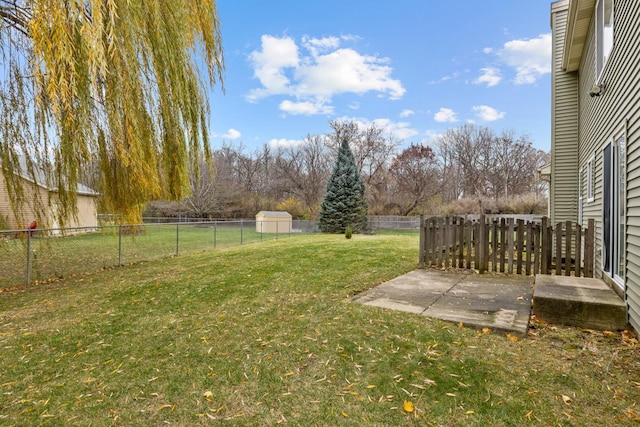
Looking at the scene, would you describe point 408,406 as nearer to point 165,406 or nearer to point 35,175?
point 165,406

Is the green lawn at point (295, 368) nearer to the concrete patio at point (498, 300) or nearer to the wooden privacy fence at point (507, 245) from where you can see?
the concrete patio at point (498, 300)

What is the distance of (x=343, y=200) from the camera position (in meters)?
24.1

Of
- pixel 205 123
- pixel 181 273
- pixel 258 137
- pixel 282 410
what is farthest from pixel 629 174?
pixel 258 137

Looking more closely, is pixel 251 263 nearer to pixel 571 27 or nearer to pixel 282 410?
pixel 282 410

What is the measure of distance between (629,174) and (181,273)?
23.6ft

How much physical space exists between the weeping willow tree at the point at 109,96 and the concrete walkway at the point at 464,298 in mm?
3700

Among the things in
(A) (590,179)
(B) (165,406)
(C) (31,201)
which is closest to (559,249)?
(A) (590,179)

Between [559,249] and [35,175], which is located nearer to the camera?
[35,175]

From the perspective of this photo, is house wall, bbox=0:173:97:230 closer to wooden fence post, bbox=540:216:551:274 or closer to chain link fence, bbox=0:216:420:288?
chain link fence, bbox=0:216:420:288

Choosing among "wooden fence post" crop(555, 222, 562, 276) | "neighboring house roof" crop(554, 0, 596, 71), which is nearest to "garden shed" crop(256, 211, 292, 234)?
"neighboring house roof" crop(554, 0, 596, 71)

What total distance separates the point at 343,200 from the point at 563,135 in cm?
1617

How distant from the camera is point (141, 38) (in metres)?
4.44

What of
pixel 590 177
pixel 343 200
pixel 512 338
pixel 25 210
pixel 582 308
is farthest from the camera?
pixel 343 200

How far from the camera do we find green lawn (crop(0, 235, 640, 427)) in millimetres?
2141
